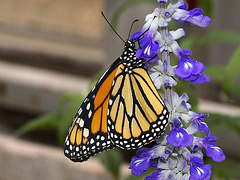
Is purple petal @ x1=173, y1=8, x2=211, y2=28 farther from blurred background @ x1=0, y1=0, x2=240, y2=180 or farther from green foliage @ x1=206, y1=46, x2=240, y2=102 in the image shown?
blurred background @ x1=0, y1=0, x2=240, y2=180

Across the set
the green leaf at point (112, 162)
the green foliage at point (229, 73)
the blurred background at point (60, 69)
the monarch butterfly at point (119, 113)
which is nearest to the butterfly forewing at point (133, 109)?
the monarch butterfly at point (119, 113)

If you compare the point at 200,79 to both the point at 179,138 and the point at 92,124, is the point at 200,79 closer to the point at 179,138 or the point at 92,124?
the point at 179,138

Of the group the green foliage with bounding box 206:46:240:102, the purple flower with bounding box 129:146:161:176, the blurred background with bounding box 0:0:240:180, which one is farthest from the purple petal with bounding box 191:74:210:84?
the blurred background with bounding box 0:0:240:180

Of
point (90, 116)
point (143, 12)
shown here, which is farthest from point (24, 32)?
point (90, 116)

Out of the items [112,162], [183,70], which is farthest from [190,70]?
[112,162]

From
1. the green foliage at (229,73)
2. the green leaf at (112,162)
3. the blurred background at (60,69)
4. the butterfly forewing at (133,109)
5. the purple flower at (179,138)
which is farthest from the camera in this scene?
the blurred background at (60,69)

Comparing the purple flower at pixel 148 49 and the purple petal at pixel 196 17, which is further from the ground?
the purple petal at pixel 196 17

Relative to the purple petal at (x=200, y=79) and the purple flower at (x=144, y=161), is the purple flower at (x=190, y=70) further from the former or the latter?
the purple flower at (x=144, y=161)
